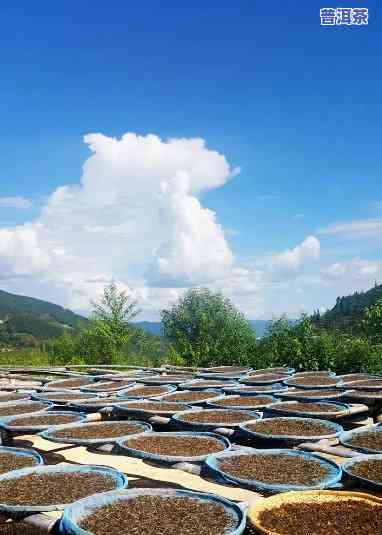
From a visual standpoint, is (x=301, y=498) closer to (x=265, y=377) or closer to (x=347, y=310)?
(x=265, y=377)

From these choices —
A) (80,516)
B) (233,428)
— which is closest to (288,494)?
(80,516)

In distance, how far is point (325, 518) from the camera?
3402 mm

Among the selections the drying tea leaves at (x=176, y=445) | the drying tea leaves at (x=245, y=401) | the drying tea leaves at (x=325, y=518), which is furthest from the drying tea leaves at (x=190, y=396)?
the drying tea leaves at (x=325, y=518)

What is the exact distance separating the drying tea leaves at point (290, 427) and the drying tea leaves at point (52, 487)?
2.26m

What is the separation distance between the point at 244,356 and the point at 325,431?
10560 millimetres

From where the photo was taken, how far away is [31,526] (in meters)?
3.59

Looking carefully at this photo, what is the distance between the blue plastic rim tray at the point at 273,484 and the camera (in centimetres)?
404

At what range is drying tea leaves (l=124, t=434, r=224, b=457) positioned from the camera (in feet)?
16.9

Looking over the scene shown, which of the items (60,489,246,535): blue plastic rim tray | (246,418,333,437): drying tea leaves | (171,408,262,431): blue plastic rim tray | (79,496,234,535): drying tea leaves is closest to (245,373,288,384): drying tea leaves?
(171,408,262,431): blue plastic rim tray

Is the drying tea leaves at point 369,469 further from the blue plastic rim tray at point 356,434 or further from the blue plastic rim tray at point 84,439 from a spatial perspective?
the blue plastic rim tray at point 84,439

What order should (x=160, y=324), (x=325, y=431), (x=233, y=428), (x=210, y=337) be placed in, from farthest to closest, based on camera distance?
(x=160, y=324), (x=210, y=337), (x=233, y=428), (x=325, y=431)

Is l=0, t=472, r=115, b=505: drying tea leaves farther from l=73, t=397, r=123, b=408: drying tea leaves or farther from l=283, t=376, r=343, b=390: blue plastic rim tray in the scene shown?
l=283, t=376, r=343, b=390: blue plastic rim tray

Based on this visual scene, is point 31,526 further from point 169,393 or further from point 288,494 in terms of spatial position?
point 169,393

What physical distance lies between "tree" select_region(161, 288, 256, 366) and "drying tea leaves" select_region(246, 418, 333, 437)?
32.7 ft
